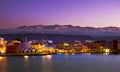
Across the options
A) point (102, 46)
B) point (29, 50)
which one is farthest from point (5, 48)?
point (102, 46)

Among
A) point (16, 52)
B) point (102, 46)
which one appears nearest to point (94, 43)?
point (102, 46)

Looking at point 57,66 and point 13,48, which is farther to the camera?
point 13,48

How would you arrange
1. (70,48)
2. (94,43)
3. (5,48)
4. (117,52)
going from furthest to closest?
(94,43), (70,48), (117,52), (5,48)

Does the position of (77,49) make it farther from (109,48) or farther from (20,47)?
(20,47)

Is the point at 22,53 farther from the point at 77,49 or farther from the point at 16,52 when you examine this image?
the point at 77,49

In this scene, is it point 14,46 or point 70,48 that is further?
point 70,48

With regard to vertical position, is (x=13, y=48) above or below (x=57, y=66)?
above

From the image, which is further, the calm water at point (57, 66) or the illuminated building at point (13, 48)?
the illuminated building at point (13, 48)

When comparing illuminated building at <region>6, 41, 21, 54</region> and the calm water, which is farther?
illuminated building at <region>6, 41, 21, 54</region>

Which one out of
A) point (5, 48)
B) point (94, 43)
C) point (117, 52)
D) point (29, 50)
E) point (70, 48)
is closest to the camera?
point (5, 48)
